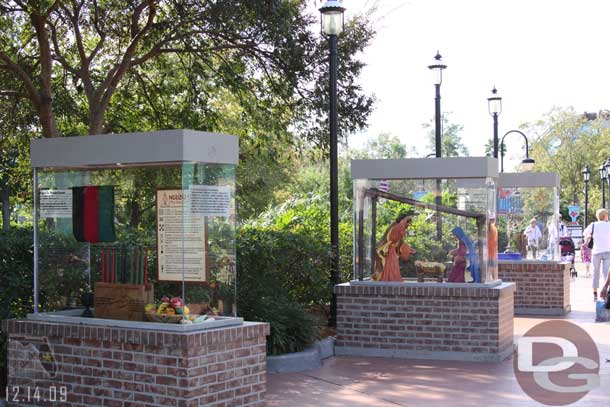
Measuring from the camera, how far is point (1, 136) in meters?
16.0

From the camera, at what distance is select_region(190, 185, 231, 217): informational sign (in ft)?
24.9

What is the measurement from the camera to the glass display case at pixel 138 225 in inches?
299

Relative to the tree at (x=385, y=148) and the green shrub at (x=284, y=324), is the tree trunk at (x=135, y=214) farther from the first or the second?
the tree at (x=385, y=148)

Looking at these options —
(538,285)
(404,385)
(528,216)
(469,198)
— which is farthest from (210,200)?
(538,285)

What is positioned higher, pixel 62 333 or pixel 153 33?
pixel 153 33

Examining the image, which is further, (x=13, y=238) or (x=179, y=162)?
(x=13, y=238)

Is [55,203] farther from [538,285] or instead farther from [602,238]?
[602,238]

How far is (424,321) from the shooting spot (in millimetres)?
11672

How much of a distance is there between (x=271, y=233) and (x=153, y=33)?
449 centimetres

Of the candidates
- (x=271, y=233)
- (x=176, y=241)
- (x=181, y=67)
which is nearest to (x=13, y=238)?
(x=176, y=241)

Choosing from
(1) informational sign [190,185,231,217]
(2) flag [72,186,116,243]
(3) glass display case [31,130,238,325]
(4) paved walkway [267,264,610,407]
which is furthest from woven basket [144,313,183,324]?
(4) paved walkway [267,264,610,407]

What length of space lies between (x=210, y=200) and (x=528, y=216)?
11125 millimetres

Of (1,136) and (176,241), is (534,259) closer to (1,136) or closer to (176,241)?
(1,136)

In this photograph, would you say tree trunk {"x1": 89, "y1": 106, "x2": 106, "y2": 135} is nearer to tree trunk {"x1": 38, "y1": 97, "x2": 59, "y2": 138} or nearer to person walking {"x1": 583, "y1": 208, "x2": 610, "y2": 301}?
tree trunk {"x1": 38, "y1": 97, "x2": 59, "y2": 138}
